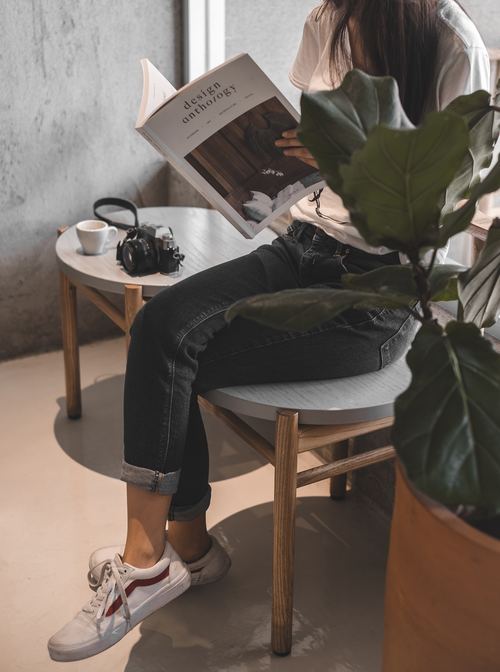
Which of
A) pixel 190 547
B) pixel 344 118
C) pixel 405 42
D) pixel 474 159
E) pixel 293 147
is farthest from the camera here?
pixel 190 547

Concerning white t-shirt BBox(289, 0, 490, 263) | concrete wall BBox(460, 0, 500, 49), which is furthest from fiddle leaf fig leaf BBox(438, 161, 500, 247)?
concrete wall BBox(460, 0, 500, 49)

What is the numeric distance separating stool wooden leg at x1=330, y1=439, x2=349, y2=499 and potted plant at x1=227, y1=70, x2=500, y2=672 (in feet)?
2.62

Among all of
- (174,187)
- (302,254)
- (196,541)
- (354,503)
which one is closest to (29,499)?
(196,541)

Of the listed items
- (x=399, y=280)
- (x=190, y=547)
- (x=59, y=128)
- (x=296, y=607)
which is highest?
(x=399, y=280)

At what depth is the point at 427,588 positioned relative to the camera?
881 millimetres

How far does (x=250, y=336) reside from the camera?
1374 millimetres

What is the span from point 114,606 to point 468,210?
2.59ft

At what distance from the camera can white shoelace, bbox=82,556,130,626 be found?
1344 mm

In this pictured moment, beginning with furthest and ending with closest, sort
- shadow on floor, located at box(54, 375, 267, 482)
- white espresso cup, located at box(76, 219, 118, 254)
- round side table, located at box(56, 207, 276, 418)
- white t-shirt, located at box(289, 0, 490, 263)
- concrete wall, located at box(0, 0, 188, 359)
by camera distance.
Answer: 1. concrete wall, located at box(0, 0, 188, 359)
2. shadow on floor, located at box(54, 375, 267, 482)
3. white espresso cup, located at box(76, 219, 118, 254)
4. round side table, located at box(56, 207, 276, 418)
5. white t-shirt, located at box(289, 0, 490, 263)

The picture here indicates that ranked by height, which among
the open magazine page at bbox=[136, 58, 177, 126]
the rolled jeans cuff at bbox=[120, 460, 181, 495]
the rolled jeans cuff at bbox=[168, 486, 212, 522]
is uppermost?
the open magazine page at bbox=[136, 58, 177, 126]

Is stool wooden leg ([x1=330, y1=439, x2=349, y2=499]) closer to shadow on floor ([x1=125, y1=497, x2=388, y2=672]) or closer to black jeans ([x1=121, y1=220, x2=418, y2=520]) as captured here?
shadow on floor ([x1=125, y1=497, x2=388, y2=672])

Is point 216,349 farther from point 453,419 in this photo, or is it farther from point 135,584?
point 453,419

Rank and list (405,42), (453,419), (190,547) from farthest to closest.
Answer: (190,547) → (405,42) → (453,419)

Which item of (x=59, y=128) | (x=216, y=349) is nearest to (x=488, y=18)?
(x=216, y=349)
